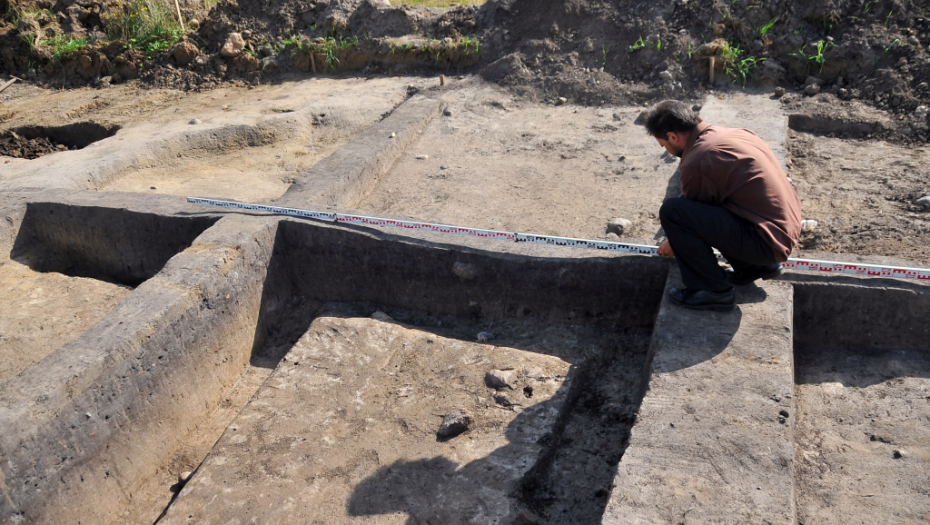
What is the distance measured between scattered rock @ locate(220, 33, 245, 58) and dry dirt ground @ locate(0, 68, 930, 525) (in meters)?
0.48

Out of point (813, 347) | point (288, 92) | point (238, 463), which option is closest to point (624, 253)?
point (813, 347)

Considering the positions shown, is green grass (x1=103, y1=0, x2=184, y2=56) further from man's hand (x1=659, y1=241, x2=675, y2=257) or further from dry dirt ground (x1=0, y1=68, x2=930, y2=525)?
man's hand (x1=659, y1=241, x2=675, y2=257)

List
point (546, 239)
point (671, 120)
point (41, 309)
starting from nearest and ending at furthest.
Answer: point (671, 120) → point (546, 239) → point (41, 309)

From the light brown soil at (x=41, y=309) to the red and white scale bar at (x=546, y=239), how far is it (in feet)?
2.83

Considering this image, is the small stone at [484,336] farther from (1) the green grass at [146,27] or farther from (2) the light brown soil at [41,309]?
(1) the green grass at [146,27]

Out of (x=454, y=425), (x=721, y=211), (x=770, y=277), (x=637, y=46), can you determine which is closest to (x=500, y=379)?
(x=454, y=425)

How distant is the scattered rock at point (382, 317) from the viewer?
411 centimetres

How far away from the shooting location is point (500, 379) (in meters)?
3.37

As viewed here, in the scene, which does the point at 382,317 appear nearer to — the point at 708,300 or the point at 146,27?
the point at 708,300

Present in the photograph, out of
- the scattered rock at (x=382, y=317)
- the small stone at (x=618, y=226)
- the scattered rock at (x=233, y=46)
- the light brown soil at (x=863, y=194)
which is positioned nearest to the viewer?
the scattered rock at (x=382, y=317)

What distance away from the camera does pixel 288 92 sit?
25.8 feet

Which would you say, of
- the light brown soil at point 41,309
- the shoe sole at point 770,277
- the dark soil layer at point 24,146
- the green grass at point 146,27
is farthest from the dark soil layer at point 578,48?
the light brown soil at point 41,309

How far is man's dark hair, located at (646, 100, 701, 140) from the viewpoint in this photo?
10.6 ft

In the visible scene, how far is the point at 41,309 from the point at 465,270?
100 inches
